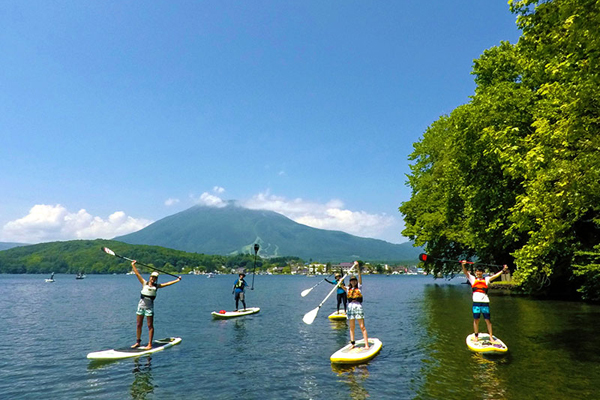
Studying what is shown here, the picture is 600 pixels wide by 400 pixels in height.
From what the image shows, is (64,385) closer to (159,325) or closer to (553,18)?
(159,325)

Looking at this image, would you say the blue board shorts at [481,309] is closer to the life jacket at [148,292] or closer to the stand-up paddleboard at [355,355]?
the stand-up paddleboard at [355,355]

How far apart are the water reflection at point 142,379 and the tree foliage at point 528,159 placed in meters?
14.3

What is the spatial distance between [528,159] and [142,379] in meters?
15.2

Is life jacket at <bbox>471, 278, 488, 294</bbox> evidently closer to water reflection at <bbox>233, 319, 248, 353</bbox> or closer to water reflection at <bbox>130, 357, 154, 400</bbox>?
water reflection at <bbox>233, 319, 248, 353</bbox>

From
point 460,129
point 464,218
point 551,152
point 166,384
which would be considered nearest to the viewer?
point 166,384

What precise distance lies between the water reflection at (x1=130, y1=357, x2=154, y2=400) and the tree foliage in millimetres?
14341

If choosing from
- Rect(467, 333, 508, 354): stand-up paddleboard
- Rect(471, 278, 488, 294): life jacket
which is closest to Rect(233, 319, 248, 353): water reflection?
Rect(467, 333, 508, 354): stand-up paddleboard

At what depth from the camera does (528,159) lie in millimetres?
14484

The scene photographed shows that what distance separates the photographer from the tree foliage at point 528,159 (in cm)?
1245

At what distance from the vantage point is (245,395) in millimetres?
10625

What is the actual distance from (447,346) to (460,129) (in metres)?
19.7

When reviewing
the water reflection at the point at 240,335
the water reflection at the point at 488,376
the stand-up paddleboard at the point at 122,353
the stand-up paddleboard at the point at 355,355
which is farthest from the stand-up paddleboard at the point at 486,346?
the stand-up paddleboard at the point at 122,353

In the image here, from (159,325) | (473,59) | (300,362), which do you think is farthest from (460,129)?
(159,325)

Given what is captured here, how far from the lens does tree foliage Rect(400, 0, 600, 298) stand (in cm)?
1245
